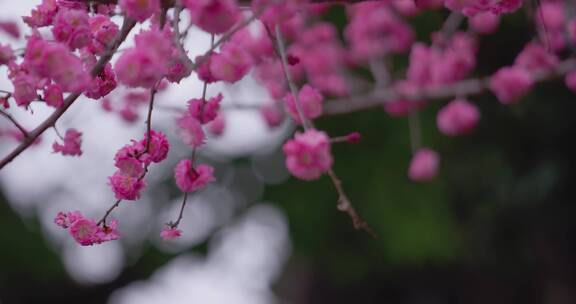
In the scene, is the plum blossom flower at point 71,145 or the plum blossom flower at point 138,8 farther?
the plum blossom flower at point 71,145

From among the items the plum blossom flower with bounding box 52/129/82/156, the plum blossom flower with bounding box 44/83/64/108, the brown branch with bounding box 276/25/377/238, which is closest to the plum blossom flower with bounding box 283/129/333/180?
the brown branch with bounding box 276/25/377/238

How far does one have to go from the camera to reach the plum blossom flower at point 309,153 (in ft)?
3.32

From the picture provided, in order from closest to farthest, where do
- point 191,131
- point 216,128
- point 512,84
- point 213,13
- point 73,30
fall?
1. point 213,13
2. point 73,30
3. point 191,131
4. point 216,128
5. point 512,84

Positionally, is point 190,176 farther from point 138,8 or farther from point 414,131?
point 414,131

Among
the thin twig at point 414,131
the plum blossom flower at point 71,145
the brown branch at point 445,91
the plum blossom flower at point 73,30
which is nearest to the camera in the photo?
the plum blossom flower at point 73,30

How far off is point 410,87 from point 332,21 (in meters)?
1.38

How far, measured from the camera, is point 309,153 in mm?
1018

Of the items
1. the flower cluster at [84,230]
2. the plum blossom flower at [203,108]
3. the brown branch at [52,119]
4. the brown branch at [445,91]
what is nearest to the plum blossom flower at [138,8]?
the brown branch at [52,119]

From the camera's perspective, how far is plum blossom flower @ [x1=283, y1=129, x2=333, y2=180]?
1.01 m

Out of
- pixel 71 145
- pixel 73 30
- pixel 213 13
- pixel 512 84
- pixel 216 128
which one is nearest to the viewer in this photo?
pixel 213 13

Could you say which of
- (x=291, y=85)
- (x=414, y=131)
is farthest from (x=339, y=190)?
(x=414, y=131)

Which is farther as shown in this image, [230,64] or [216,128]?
[216,128]

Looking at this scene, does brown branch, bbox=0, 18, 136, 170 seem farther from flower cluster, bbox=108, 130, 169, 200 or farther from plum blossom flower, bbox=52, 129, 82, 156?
plum blossom flower, bbox=52, 129, 82, 156

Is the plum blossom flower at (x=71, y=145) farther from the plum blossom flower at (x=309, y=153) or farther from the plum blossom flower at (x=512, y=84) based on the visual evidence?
the plum blossom flower at (x=512, y=84)
